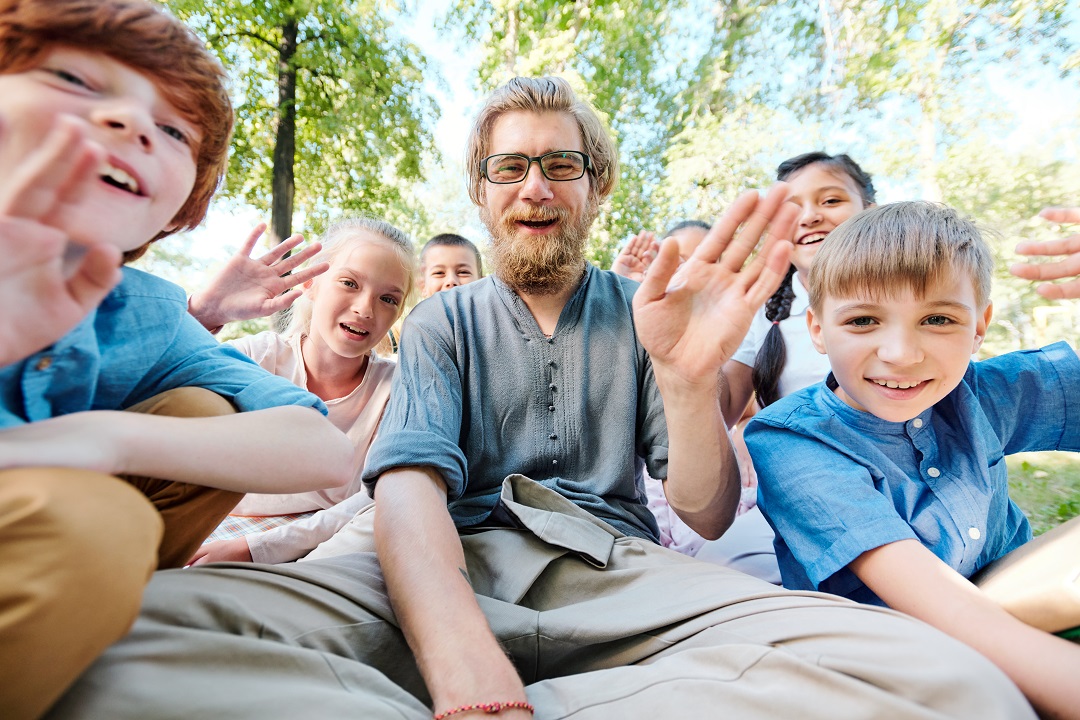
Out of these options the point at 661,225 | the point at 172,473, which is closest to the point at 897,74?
the point at 661,225

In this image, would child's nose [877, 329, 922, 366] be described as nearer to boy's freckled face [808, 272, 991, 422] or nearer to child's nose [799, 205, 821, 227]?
boy's freckled face [808, 272, 991, 422]

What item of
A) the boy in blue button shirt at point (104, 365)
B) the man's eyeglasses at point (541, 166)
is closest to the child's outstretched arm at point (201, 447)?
the boy in blue button shirt at point (104, 365)

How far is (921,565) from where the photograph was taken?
4.42 feet

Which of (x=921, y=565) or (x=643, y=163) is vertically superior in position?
(x=643, y=163)

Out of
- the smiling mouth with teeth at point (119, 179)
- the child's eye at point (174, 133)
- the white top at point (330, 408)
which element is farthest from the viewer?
the white top at point (330, 408)

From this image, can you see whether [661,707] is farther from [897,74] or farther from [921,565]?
[897,74]

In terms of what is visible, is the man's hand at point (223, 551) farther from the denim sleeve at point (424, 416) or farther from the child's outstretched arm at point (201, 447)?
the child's outstretched arm at point (201, 447)

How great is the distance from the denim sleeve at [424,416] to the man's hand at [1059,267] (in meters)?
1.33

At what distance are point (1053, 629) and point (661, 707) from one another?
0.77 meters

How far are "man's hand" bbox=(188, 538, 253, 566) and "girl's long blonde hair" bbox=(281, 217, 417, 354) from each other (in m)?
1.04

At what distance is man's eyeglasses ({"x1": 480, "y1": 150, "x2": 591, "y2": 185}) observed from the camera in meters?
2.08

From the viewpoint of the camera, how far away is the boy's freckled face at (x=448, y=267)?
3.92 m

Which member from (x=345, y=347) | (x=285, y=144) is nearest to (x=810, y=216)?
(x=345, y=347)

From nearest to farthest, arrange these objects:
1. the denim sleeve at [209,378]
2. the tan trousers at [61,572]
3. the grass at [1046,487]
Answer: the tan trousers at [61,572], the denim sleeve at [209,378], the grass at [1046,487]
